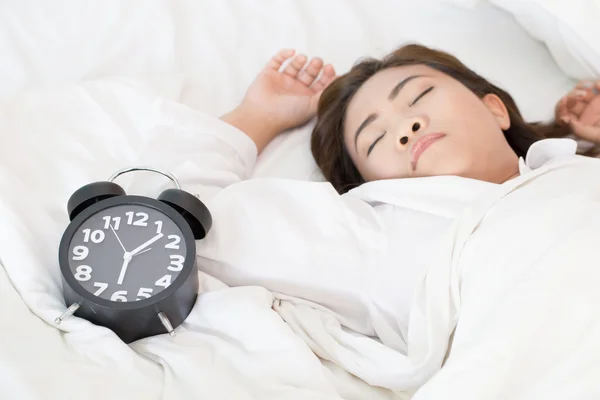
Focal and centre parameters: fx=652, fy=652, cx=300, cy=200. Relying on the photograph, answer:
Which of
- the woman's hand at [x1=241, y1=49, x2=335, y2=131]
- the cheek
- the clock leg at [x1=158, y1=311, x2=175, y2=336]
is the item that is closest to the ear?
the cheek

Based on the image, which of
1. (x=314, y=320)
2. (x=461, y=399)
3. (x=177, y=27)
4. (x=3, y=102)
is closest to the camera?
(x=461, y=399)

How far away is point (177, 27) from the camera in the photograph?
151 cm

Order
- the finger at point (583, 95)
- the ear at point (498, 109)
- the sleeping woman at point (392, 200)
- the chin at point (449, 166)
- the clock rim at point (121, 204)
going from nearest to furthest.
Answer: the clock rim at point (121, 204), the sleeping woman at point (392, 200), the chin at point (449, 166), the ear at point (498, 109), the finger at point (583, 95)

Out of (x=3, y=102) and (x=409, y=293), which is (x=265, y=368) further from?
(x=3, y=102)

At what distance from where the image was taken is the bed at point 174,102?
2.90ft

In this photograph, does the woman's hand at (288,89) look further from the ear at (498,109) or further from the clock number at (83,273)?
the clock number at (83,273)

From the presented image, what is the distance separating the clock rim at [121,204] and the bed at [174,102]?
0.06 metres

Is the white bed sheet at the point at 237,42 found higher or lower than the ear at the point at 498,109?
higher

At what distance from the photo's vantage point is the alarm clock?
0.89 metres

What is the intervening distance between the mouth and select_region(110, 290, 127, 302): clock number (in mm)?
559

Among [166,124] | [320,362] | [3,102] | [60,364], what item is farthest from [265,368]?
[3,102]

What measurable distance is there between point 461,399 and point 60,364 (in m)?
0.51

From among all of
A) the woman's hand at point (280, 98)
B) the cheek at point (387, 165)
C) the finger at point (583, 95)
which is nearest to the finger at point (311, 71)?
the woman's hand at point (280, 98)

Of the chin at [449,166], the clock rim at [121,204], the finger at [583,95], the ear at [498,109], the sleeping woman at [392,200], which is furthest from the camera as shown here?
the finger at [583,95]
